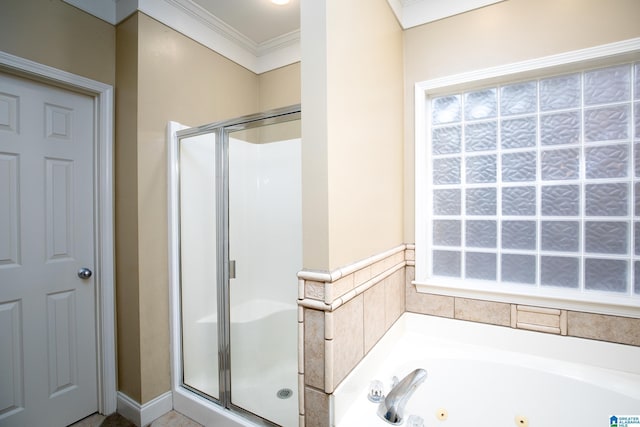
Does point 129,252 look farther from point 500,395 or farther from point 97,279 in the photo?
point 500,395

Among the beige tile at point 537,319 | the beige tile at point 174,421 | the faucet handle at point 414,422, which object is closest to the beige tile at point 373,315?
the faucet handle at point 414,422

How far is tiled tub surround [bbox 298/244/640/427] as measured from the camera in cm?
106

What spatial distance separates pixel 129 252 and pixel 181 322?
0.54 m

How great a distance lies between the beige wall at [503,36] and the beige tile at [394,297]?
0.93ft

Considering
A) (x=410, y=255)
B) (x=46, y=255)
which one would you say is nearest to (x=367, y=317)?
(x=410, y=255)

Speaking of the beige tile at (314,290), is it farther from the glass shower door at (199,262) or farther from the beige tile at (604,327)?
the beige tile at (604,327)

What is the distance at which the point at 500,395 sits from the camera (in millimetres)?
1443

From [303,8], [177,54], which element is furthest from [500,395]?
[177,54]

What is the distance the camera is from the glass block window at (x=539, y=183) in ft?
4.78

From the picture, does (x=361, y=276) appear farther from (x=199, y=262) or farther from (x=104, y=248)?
(x=104, y=248)

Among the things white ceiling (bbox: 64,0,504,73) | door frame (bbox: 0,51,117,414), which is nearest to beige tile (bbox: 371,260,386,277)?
white ceiling (bbox: 64,0,504,73)

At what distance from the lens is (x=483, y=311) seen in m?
1.68

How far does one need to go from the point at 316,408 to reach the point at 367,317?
1.42ft

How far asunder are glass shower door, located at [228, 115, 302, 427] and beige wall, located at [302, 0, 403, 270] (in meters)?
0.44
